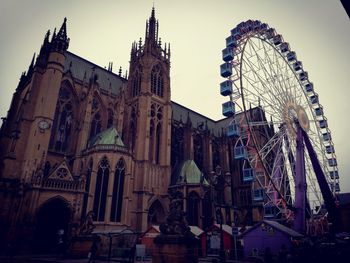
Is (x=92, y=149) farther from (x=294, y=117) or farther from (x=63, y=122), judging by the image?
(x=294, y=117)

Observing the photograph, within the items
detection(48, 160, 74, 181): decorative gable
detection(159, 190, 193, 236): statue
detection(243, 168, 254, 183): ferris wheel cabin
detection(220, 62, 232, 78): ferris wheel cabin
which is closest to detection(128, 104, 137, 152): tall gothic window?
detection(48, 160, 74, 181): decorative gable

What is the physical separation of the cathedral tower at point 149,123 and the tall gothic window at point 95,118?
164 inches

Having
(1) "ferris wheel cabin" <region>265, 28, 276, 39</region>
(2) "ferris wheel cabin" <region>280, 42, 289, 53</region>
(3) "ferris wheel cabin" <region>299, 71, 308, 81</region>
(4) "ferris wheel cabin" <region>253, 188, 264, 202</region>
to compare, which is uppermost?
(1) "ferris wheel cabin" <region>265, 28, 276, 39</region>

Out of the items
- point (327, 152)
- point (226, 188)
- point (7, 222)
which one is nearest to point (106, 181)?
point (7, 222)

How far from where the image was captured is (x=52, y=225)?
90.1 feet

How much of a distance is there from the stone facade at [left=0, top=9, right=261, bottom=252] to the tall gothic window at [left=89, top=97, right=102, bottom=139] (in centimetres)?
14

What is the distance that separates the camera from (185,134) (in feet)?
151

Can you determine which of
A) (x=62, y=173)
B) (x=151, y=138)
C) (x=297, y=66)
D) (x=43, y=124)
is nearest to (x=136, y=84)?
(x=151, y=138)

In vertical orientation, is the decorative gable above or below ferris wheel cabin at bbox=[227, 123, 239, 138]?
below

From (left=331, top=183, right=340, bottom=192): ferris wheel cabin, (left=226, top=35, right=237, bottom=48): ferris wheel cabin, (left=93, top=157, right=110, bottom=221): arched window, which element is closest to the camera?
(left=93, top=157, right=110, bottom=221): arched window

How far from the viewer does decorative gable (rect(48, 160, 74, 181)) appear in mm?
26206

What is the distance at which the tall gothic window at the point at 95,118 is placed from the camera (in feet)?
120

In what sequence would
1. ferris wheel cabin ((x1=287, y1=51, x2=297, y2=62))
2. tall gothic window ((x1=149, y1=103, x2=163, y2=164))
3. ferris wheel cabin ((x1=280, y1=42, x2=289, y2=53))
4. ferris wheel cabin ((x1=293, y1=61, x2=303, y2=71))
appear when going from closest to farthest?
ferris wheel cabin ((x1=280, y1=42, x2=289, y2=53)), ferris wheel cabin ((x1=287, y1=51, x2=297, y2=62)), ferris wheel cabin ((x1=293, y1=61, x2=303, y2=71)), tall gothic window ((x1=149, y1=103, x2=163, y2=164))

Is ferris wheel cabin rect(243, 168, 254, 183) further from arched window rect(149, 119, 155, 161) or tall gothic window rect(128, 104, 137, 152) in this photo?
tall gothic window rect(128, 104, 137, 152)
